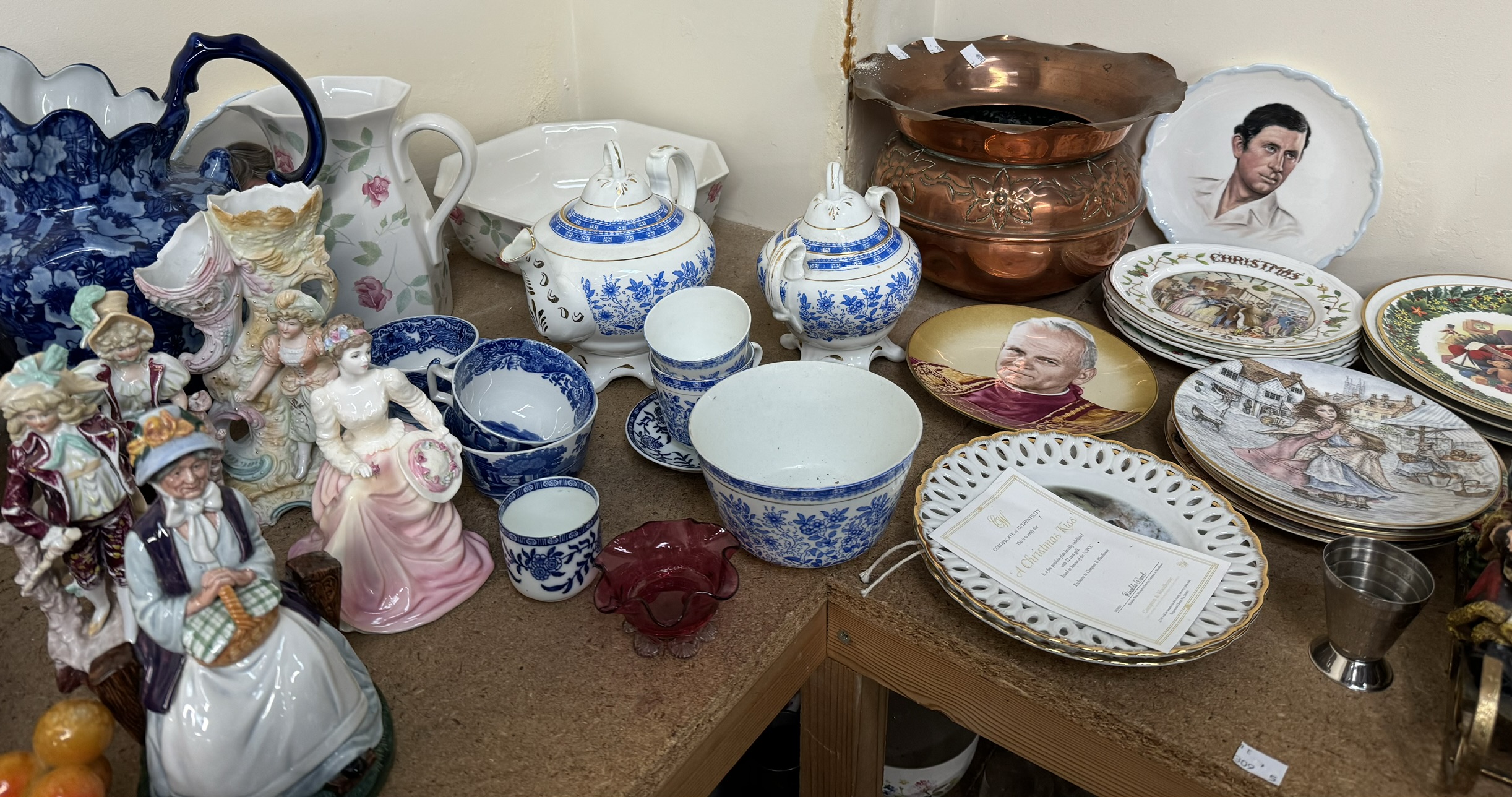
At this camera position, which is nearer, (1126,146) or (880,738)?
(880,738)

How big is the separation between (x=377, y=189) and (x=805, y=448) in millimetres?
602

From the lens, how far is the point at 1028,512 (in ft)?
3.15

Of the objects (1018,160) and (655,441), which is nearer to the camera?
(655,441)

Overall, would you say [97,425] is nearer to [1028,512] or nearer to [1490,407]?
[1028,512]

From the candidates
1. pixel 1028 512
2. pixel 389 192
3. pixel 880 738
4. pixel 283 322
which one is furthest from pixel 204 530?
pixel 880 738

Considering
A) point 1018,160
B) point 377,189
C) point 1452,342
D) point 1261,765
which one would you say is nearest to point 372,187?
point 377,189

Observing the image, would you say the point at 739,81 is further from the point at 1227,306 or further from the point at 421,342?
the point at 1227,306

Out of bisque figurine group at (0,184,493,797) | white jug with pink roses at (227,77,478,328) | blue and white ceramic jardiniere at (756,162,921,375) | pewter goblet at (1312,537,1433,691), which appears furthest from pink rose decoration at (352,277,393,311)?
pewter goblet at (1312,537,1433,691)

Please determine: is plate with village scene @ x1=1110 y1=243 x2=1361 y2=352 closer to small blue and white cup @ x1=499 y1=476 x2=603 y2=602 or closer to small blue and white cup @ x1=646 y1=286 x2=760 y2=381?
small blue and white cup @ x1=646 y1=286 x2=760 y2=381

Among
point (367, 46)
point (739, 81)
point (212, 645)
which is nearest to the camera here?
point (212, 645)

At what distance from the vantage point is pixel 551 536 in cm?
85

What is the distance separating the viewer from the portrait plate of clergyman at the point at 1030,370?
1109 mm

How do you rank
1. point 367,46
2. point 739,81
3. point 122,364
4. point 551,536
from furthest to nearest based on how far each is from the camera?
point 739,81
point 367,46
point 551,536
point 122,364

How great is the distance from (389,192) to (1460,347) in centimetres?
132
